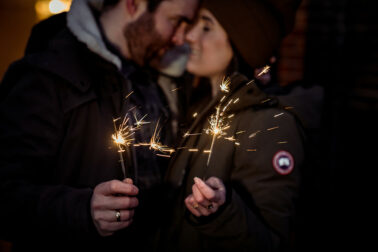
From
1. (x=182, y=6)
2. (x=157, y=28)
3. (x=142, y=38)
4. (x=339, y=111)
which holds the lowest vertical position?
(x=339, y=111)

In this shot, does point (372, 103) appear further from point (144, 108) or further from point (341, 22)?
point (144, 108)

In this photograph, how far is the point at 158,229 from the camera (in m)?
1.81

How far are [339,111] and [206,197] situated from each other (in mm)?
2940

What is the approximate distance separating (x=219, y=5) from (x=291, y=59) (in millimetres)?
1587

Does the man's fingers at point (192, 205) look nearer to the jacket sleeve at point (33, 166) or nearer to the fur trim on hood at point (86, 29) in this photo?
the jacket sleeve at point (33, 166)

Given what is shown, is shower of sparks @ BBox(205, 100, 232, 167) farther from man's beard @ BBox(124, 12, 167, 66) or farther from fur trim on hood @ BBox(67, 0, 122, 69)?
man's beard @ BBox(124, 12, 167, 66)

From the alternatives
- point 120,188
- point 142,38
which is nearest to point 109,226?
point 120,188

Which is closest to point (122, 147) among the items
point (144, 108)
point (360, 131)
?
point (144, 108)

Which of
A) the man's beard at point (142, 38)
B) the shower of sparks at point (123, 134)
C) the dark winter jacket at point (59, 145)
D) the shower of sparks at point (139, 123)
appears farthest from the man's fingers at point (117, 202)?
the man's beard at point (142, 38)

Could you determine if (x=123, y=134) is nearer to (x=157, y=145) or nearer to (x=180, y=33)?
(x=157, y=145)

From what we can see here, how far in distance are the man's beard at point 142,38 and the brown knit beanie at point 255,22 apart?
0.51 meters

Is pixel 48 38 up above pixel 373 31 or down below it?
below

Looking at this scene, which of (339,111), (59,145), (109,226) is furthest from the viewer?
(339,111)

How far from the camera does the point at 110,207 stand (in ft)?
3.88
